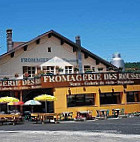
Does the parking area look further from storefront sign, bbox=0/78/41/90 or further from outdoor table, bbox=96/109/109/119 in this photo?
storefront sign, bbox=0/78/41/90

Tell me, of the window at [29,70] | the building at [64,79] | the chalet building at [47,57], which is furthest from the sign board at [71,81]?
the window at [29,70]

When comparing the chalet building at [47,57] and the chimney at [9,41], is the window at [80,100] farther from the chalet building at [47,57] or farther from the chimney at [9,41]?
the chimney at [9,41]

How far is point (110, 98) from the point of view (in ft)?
102

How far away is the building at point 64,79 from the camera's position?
29.1 m

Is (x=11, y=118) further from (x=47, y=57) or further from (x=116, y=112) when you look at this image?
(x=47, y=57)

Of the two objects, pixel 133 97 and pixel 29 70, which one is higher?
pixel 29 70

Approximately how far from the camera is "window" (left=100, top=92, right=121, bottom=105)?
30609mm

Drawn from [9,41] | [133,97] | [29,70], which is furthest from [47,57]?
[133,97]

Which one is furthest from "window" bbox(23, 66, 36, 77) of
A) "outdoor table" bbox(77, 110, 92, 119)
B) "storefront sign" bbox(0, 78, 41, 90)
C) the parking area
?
the parking area

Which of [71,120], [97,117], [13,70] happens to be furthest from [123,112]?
[13,70]

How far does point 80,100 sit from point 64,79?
8.72 ft

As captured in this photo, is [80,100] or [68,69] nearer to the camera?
Answer: [80,100]

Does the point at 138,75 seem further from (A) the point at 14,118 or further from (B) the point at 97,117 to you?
(A) the point at 14,118

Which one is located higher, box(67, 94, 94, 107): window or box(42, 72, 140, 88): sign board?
box(42, 72, 140, 88): sign board
